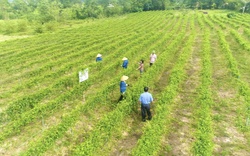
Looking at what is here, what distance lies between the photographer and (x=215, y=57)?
21.0 m

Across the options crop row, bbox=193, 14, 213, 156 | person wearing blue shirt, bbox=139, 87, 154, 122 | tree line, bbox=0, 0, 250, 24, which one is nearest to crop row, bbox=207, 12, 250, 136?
crop row, bbox=193, 14, 213, 156

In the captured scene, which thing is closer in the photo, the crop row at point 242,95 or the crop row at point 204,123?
the crop row at point 204,123

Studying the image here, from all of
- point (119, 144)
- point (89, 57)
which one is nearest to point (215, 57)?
point (89, 57)

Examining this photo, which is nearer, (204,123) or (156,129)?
(156,129)

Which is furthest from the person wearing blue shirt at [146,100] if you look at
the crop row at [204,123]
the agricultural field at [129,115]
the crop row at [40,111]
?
the crop row at [40,111]

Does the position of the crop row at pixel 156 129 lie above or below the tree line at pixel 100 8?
below

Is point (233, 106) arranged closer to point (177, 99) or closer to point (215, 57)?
point (177, 99)

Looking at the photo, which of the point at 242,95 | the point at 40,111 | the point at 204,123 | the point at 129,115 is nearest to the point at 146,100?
the point at 129,115

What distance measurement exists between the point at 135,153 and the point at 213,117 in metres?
5.22

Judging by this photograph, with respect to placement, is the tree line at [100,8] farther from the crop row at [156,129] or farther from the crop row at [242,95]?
the crop row at [156,129]

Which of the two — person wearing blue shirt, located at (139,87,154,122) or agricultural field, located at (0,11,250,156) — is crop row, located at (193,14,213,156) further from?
person wearing blue shirt, located at (139,87,154,122)

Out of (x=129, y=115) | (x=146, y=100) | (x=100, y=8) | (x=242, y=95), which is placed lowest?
(x=129, y=115)

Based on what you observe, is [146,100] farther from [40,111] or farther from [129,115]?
[40,111]

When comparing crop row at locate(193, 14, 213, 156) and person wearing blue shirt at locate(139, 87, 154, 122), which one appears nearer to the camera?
crop row at locate(193, 14, 213, 156)
